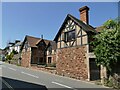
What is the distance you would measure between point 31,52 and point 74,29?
759 inches

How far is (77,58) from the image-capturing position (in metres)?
21.4

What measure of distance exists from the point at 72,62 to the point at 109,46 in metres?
7.35

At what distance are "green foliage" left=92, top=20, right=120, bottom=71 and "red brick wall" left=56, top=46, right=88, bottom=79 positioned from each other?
12.6 ft

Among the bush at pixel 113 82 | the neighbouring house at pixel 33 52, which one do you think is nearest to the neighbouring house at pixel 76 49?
the bush at pixel 113 82

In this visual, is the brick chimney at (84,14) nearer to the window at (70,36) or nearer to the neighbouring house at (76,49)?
the neighbouring house at (76,49)

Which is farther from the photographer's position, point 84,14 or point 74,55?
point 84,14

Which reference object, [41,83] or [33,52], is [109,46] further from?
[33,52]

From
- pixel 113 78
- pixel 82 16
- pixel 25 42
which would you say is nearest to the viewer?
pixel 113 78

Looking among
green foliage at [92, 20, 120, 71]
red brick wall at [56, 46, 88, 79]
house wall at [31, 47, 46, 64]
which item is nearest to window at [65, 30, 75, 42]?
red brick wall at [56, 46, 88, 79]

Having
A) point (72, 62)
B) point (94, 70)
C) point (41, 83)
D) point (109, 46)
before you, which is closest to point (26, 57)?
point (72, 62)

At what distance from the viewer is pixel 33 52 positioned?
40.3 m

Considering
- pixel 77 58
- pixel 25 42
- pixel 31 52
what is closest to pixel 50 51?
pixel 31 52

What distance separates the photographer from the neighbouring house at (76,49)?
1975 cm

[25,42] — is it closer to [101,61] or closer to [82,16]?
[82,16]
